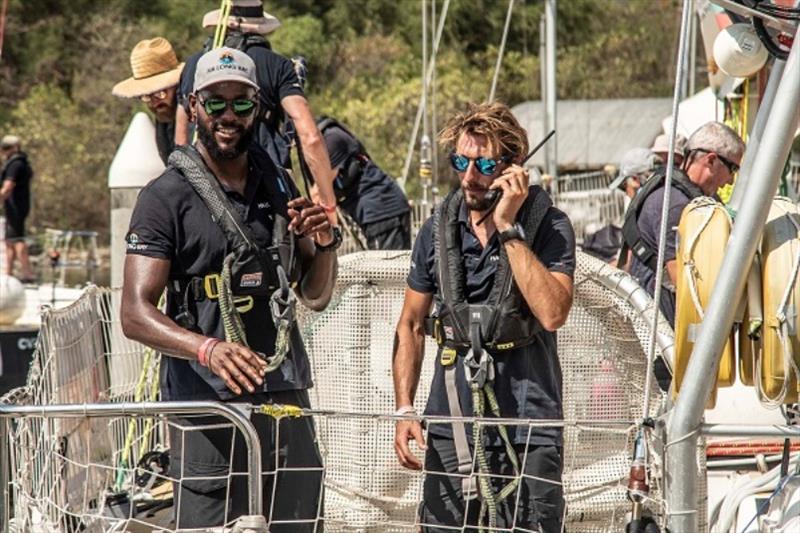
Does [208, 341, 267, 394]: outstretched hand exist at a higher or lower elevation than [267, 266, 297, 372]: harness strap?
lower

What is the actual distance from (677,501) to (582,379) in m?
2.32

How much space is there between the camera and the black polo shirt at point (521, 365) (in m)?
4.89

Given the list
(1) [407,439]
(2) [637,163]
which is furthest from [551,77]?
(1) [407,439]

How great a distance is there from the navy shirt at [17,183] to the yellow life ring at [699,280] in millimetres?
16034

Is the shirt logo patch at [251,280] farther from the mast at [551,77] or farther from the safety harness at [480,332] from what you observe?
the mast at [551,77]

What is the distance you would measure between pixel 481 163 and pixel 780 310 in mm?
1267

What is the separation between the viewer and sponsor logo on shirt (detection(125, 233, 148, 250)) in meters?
4.70

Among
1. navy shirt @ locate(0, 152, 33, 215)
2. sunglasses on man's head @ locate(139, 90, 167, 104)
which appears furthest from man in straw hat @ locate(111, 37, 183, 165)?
navy shirt @ locate(0, 152, 33, 215)

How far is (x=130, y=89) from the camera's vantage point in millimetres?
7234

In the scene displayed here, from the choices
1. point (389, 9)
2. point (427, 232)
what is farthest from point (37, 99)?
point (427, 232)

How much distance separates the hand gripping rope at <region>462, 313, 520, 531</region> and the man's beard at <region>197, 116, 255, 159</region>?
2.90 feet

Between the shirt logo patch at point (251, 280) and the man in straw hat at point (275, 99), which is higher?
the man in straw hat at point (275, 99)

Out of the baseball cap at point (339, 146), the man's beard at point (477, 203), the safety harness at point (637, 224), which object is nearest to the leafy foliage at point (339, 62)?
the baseball cap at point (339, 146)

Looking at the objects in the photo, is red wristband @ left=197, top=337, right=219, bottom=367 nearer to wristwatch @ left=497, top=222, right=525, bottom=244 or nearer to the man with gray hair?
wristwatch @ left=497, top=222, right=525, bottom=244
